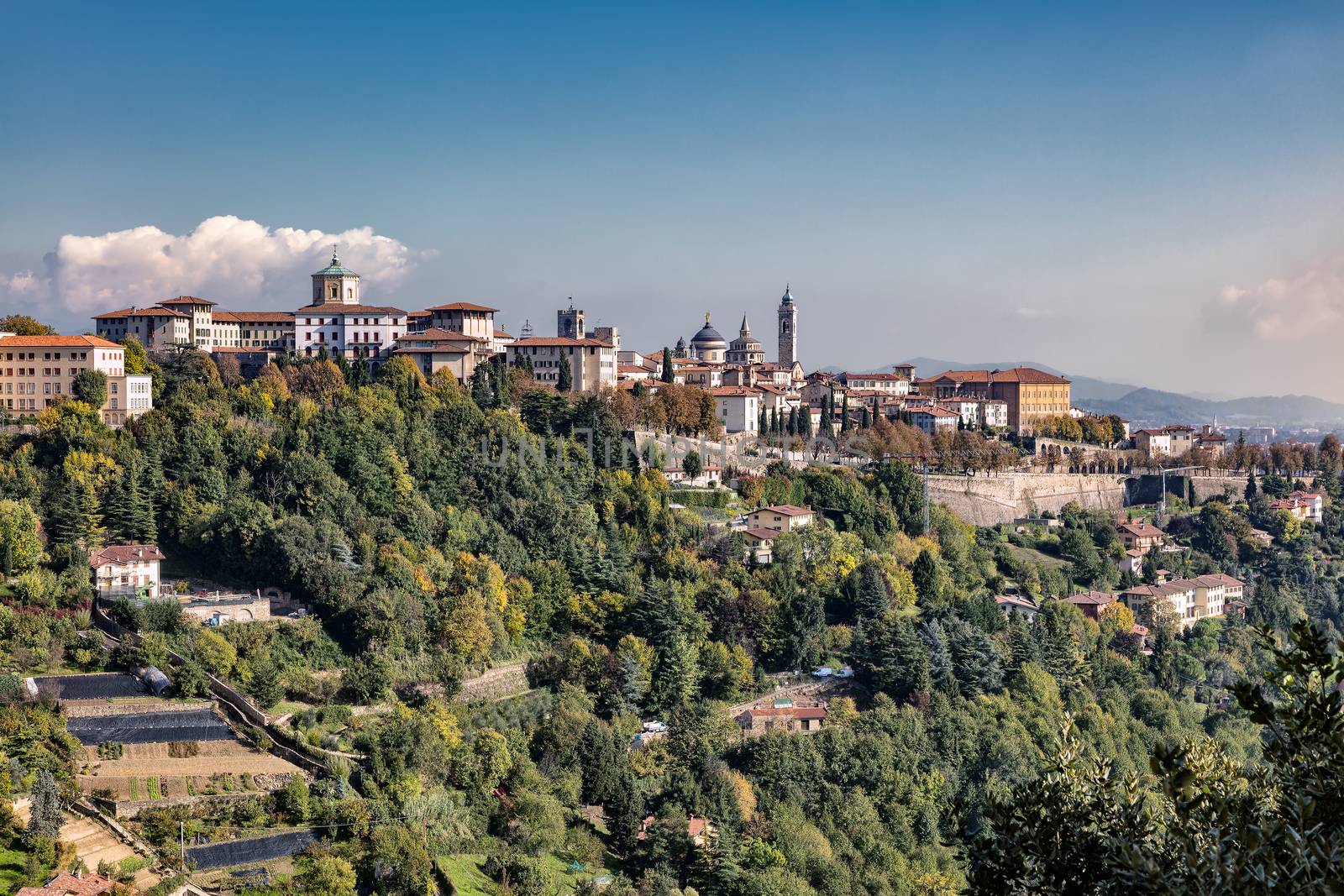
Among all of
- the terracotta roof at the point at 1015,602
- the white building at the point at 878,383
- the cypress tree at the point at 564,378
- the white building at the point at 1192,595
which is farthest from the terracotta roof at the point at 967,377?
the cypress tree at the point at 564,378

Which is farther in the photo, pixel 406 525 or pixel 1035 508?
pixel 1035 508

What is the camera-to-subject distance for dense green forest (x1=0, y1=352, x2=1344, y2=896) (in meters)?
20.2

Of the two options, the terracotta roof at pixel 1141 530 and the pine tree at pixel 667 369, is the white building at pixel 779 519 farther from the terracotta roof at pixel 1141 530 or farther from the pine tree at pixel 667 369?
the terracotta roof at pixel 1141 530

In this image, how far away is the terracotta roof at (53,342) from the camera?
2948 centimetres

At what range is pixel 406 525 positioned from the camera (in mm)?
27906

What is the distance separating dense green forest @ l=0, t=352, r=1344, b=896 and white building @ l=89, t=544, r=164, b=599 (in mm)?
432

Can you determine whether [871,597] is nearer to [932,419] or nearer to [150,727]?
[150,727]

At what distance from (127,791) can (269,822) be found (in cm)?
197

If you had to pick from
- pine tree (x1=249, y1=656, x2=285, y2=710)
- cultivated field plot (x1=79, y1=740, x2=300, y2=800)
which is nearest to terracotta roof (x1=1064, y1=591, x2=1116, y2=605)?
pine tree (x1=249, y1=656, x2=285, y2=710)

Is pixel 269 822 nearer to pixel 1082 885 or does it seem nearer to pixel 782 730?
pixel 782 730

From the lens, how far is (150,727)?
19.8m

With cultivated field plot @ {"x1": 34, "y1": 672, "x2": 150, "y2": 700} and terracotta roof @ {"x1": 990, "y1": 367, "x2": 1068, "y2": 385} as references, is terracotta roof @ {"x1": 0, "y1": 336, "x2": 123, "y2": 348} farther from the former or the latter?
terracotta roof @ {"x1": 990, "y1": 367, "x2": 1068, "y2": 385}

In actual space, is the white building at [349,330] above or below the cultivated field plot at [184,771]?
above

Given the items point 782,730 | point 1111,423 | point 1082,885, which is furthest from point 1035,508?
point 1082,885
